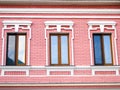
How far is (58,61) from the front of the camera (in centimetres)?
1320

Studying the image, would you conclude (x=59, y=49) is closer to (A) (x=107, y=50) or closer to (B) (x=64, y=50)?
(B) (x=64, y=50)

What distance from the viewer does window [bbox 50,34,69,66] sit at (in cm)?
1320

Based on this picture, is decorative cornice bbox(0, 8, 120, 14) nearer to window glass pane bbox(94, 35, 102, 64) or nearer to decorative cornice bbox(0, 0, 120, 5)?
decorative cornice bbox(0, 0, 120, 5)

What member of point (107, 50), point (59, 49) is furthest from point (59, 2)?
point (107, 50)

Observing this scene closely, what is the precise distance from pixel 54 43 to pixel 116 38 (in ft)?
9.29

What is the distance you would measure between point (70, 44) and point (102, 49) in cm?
149

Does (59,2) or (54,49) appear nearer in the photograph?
(54,49)

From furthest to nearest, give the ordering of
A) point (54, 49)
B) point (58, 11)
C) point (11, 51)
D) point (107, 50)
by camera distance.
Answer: point (58, 11), point (107, 50), point (54, 49), point (11, 51)

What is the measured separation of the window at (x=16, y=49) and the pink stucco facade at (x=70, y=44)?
0.21 m

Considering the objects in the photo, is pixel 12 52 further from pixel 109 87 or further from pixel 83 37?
pixel 109 87

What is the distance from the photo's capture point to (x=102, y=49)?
13414 millimetres

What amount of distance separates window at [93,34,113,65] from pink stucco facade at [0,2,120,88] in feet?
0.68

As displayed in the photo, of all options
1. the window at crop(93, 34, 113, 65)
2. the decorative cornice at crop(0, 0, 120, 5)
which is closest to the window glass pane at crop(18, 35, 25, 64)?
the decorative cornice at crop(0, 0, 120, 5)

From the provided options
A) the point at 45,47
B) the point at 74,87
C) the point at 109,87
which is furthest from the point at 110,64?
the point at 45,47
